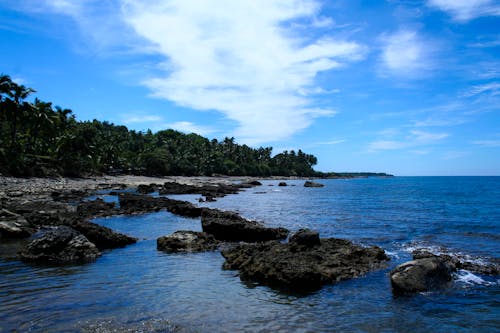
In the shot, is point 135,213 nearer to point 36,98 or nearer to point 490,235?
point 490,235

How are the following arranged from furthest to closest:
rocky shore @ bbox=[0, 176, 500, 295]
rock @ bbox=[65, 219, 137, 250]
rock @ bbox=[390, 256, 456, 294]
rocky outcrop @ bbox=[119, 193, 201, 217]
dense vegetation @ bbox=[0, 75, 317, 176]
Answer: dense vegetation @ bbox=[0, 75, 317, 176], rocky outcrop @ bbox=[119, 193, 201, 217], rock @ bbox=[65, 219, 137, 250], rocky shore @ bbox=[0, 176, 500, 295], rock @ bbox=[390, 256, 456, 294]

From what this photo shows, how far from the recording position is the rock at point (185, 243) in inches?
606

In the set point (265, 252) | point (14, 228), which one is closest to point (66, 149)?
point (14, 228)

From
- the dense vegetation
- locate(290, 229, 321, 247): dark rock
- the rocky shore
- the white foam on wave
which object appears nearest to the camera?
the rocky shore

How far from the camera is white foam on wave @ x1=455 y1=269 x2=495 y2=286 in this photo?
11039mm

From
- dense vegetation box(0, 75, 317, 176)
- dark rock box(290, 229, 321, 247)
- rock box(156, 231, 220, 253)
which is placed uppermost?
dense vegetation box(0, 75, 317, 176)

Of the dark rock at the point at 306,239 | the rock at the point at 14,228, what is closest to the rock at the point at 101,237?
the rock at the point at 14,228

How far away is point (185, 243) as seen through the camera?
15727 millimetres

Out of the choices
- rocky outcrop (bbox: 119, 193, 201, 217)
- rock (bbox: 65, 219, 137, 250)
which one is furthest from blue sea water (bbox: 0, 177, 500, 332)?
rocky outcrop (bbox: 119, 193, 201, 217)

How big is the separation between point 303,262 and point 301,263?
16 centimetres

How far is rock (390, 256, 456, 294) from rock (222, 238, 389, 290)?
5.56 ft

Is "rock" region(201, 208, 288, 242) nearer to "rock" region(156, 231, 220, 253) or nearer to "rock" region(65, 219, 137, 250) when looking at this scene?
"rock" region(156, 231, 220, 253)

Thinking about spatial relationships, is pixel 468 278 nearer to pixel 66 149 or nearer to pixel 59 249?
pixel 59 249

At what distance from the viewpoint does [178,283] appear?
10445 mm
